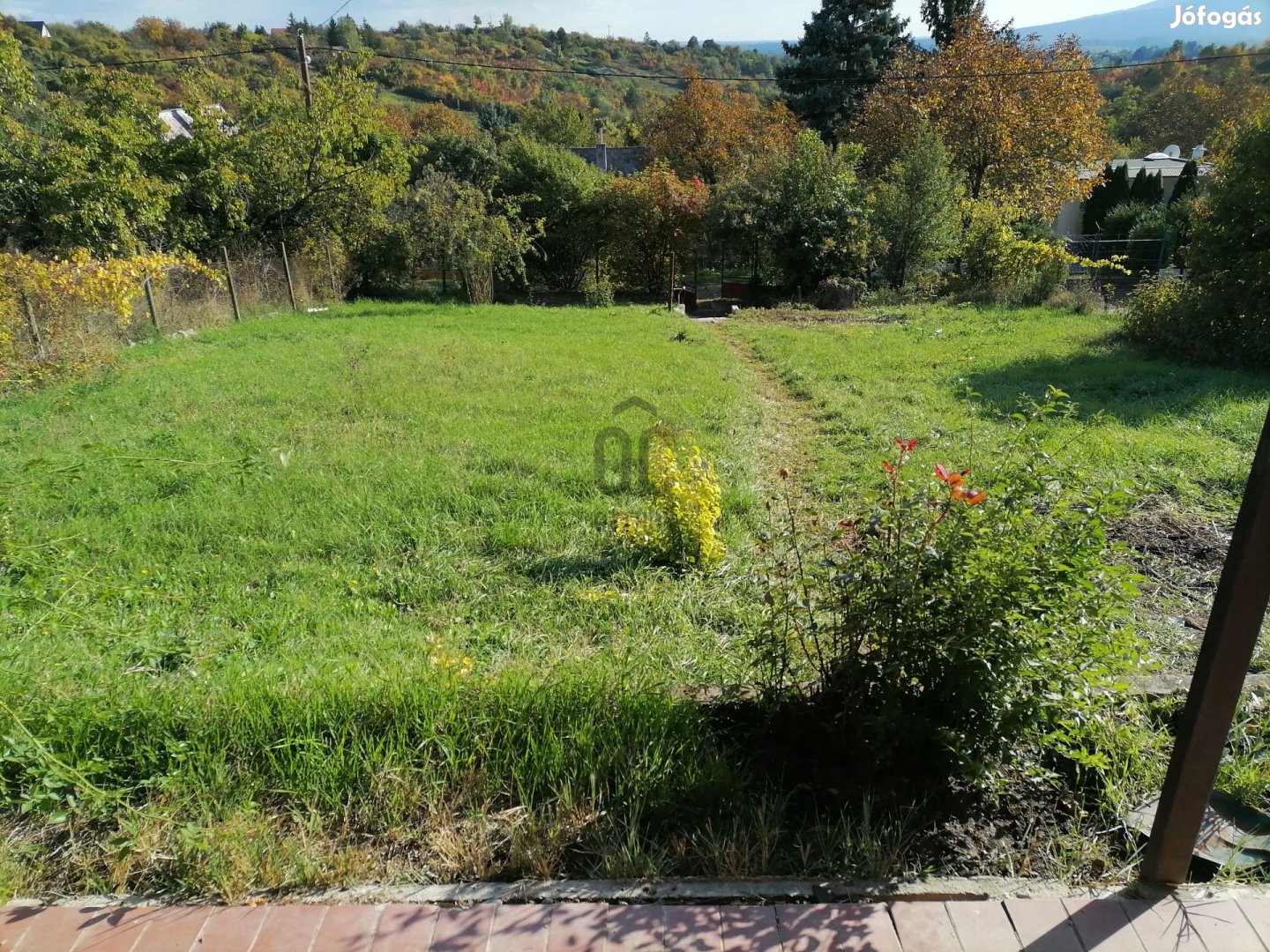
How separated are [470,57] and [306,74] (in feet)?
188

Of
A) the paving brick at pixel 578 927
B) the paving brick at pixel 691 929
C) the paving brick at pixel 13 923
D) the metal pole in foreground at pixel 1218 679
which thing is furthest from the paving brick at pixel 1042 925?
the paving brick at pixel 13 923

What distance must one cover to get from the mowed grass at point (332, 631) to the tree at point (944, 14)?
26875mm

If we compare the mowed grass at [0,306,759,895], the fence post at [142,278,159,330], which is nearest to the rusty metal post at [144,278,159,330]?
the fence post at [142,278,159,330]

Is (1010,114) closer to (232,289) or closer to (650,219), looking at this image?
(650,219)

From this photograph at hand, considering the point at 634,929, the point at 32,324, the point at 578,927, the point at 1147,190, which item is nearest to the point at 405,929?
the point at 578,927

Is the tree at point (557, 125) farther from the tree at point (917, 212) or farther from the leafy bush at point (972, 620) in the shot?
the leafy bush at point (972, 620)

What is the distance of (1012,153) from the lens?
21859 mm

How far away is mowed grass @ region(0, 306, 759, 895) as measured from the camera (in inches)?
89.7

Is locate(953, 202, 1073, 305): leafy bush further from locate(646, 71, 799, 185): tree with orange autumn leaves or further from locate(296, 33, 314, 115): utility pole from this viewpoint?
locate(646, 71, 799, 185): tree with orange autumn leaves

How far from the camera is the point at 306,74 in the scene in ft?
54.5

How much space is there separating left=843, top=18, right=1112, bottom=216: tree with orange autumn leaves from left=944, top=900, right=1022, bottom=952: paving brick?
2222cm

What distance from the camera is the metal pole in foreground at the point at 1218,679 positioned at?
1637 millimetres

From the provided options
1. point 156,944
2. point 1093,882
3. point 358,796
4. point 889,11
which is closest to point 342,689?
point 358,796

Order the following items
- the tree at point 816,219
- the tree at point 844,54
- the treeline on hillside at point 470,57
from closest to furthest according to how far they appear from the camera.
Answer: the tree at point 816,219 → the tree at point 844,54 → the treeline on hillside at point 470,57
